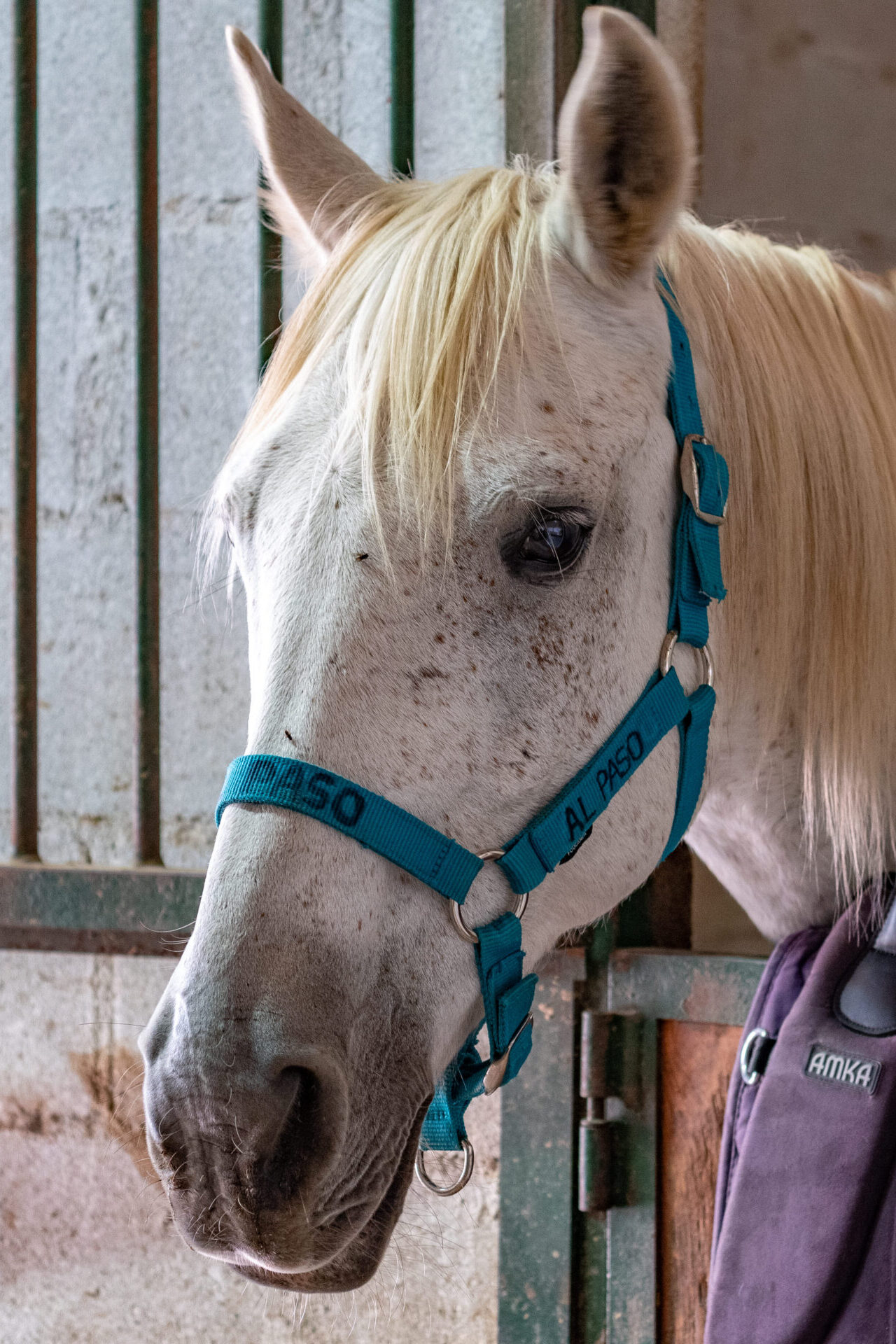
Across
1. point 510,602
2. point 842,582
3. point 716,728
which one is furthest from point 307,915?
point 842,582

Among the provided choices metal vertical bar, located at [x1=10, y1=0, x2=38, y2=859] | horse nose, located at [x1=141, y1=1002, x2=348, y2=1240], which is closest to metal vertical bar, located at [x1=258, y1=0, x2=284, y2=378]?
metal vertical bar, located at [x1=10, y1=0, x2=38, y2=859]

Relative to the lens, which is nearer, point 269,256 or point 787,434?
point 787,434

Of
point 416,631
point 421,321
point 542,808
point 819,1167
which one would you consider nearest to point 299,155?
point 421,321

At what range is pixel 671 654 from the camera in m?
0.88

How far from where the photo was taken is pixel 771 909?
43.3 inches

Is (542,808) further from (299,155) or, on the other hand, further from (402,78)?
(402,78)

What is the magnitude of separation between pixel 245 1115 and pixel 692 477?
59 cm

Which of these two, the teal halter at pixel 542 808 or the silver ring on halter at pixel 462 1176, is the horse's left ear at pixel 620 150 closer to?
the teal halter at pixel 542 808

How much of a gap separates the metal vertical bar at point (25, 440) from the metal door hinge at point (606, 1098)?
86 cm

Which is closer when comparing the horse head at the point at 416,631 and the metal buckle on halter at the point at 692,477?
the horse head at the point at 416,631

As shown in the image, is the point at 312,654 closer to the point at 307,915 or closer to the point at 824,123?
the point at 307,915

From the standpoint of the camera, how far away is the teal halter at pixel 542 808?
0.73m

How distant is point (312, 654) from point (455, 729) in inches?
4.5

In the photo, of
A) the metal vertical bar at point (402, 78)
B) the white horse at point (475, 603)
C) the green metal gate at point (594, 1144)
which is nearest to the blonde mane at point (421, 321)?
the white horse at point (475, 603)
